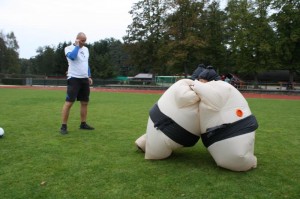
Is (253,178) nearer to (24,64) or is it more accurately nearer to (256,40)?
(256,40)

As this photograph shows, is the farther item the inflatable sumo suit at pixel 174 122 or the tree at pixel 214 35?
Answer: the tree at pixel 214 35

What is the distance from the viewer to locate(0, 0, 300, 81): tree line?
1351 inches

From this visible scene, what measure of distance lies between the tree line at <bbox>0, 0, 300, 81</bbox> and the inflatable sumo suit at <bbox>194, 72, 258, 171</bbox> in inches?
1241

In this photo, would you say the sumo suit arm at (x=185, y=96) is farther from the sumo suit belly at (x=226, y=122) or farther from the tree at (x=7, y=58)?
the tree at (x=7, y=58)

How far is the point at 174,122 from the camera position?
14.6 ft

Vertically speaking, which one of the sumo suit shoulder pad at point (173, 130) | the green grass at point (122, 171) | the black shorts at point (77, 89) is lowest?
the green grass at point (122, 171)

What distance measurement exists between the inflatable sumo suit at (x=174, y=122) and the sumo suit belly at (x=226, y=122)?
0.12 metres

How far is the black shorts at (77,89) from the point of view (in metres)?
6.65

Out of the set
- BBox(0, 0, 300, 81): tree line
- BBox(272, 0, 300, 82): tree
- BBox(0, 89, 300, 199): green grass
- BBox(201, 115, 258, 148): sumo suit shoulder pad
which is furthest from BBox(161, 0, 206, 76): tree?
BBox(201, 115, 258, 148): sumo suit shoulder pad

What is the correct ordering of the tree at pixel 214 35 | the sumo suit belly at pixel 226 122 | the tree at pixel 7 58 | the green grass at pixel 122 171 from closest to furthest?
1. the green grass at pixel 122 171
2. the sumo suit belly at pixel 226 122
3. the tree at pixel 214 35
4. the tree at pixel 7 58

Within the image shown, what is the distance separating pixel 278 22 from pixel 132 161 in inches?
1340

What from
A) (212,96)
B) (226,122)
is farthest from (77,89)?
(226,122)

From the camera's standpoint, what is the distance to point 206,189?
3611mm

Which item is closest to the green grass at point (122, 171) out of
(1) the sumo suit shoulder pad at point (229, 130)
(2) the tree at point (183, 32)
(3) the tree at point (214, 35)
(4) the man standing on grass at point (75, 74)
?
(1) the sumo suit shoulder pad at point (229, 130)
